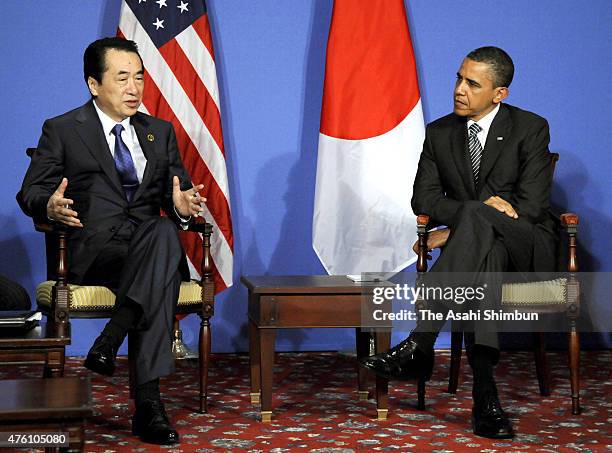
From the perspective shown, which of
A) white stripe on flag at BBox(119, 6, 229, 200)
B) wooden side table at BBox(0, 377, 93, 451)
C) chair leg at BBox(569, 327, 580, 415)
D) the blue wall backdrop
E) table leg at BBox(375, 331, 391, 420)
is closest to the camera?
wooden side table at BBox(0, 377, 93, 451)

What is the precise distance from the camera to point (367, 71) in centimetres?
496

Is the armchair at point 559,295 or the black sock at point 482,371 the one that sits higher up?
the armchair at point 559,295

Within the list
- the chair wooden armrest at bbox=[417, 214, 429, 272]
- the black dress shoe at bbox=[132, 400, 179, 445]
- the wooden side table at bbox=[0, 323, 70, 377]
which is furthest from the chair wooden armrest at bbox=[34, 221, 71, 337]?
the chair wooden armrest at bbox=[417, 214, 429, 272]

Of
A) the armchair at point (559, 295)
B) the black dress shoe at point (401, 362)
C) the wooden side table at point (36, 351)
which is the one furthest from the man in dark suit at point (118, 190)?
the armchair at point (559, 295)

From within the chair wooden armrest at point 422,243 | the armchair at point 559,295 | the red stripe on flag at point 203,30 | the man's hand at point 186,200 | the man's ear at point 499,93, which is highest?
the red stripe on flag at point 203,30

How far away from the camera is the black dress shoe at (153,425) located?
3.08m

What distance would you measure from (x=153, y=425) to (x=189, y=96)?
2139 millimetres

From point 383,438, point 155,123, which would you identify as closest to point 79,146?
point 155,123

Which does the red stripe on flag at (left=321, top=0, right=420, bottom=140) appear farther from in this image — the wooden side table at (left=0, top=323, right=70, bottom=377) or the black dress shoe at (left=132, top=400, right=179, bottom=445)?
the wooden side table at (left=0, top=323, right=70, bottom=377)

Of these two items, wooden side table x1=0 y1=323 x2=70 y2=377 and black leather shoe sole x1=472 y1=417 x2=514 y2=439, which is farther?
black leather shoe sole x1=472 y1=417 x2=514 y2=439

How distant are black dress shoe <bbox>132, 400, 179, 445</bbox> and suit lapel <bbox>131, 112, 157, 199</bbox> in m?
0.97

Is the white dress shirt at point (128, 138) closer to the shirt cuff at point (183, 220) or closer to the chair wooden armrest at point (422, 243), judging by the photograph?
the shirt cuff at point (183, 220)

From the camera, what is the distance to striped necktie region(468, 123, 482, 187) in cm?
393

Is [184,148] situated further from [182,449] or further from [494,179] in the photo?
[182,449]
